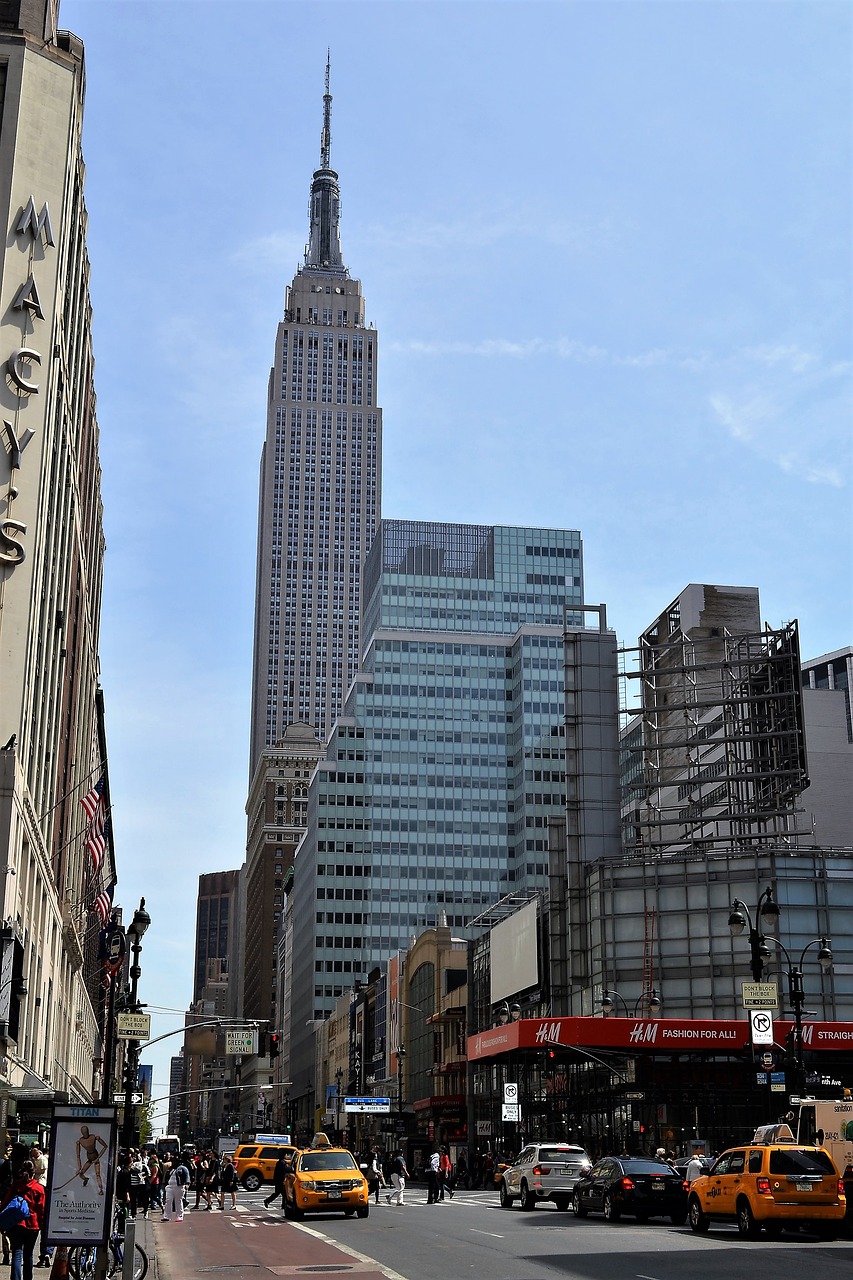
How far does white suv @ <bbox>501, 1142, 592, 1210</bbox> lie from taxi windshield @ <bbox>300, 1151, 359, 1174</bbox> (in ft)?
17.6

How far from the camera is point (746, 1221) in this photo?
28172 millimetres

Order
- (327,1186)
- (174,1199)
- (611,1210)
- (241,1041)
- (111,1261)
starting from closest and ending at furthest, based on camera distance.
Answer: (111,1261) < (611,1210) < (327,1186) < (174,1199) < (241,1041)

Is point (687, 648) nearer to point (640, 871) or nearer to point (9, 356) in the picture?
point (640, 871)

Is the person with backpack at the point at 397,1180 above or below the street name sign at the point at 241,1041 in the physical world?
below

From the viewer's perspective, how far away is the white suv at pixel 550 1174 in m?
39.2

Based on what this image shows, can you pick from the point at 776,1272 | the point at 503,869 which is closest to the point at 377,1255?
the point at 776,1272

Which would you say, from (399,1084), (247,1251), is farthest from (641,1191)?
(399,1084)

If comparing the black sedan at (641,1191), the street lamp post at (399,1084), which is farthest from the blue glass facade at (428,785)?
the black sedan at (641,1191)

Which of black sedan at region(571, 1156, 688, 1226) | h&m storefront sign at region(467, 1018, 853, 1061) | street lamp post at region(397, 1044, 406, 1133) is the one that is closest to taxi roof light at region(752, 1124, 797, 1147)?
black sedan at region(571, 1156, 688, 1226)

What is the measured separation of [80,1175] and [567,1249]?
40.3 feet

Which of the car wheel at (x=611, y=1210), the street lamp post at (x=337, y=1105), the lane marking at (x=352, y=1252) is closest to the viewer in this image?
the lane marking at (x=352, y=1252)

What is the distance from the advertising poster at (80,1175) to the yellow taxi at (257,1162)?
48398mm

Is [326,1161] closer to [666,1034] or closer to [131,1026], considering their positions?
[131,1026]

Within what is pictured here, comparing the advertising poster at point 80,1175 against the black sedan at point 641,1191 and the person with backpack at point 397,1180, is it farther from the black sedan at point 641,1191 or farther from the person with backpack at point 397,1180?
the person with backpack at point 397,1180
